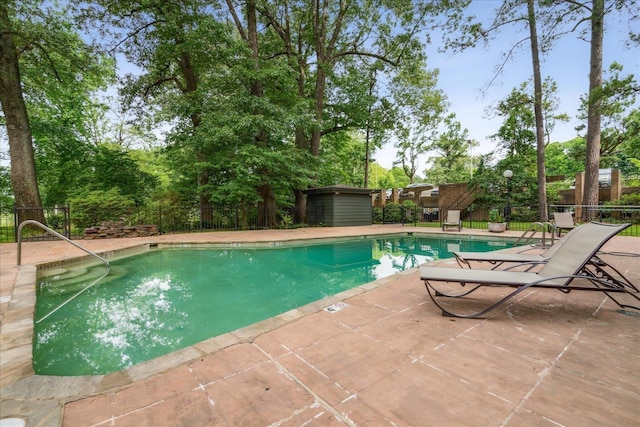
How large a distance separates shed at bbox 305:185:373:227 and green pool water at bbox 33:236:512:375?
6.78 meters

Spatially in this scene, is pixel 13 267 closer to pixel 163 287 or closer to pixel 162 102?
pixel 163 287

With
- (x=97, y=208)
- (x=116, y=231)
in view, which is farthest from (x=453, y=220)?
(x=97, y=208)

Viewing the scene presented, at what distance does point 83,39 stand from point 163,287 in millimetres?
13303

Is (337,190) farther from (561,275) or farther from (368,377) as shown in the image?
(368,377)

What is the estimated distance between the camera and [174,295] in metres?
4.71

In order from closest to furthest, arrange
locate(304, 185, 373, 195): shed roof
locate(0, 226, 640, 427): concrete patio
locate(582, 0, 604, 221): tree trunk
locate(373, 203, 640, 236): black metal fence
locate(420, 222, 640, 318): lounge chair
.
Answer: locate(0, 226, 640, 427): concrete patio, locate(420, 222, 640, 318): lounge chair, locate(582, 0, 604, 221): tree trunk, locate(373, 203, 640, 236): black metal fence, locate(304, 185, 373, 195): shed roof

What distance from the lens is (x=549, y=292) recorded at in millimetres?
3568

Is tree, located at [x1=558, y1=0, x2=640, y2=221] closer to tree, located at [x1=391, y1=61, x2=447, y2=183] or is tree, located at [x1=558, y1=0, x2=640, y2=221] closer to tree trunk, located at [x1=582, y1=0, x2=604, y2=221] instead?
tree trunk, located at [x1=582, y1=0, x2=604, y2=221]

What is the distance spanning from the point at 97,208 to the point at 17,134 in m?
3.31

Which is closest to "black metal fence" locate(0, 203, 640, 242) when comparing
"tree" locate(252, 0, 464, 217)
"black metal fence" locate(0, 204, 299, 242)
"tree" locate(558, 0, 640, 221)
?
"black metal fence" locate(0, 204, 299, 242)

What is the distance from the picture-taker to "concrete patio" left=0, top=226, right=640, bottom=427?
1.44 m

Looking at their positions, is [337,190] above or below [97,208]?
above

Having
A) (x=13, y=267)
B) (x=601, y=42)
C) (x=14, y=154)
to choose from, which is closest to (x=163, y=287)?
(x=13, y=267)

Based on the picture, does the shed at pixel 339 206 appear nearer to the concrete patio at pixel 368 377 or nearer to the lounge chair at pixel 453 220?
the lounge chair at pixel 453 220
